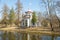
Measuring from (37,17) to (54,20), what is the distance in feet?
51.6

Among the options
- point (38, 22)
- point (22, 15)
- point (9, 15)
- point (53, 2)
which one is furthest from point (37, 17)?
point (53, 2)

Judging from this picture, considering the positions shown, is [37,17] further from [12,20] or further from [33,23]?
[12,20]

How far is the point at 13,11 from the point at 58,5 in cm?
2256

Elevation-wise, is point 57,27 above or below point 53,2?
below

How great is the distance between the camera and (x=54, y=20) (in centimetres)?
4669

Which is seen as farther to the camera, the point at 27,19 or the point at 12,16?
the point at 27,19

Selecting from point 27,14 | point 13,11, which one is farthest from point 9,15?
point 27,14

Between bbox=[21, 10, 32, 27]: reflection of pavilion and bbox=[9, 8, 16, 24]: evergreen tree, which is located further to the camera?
bbox=[9, 8, 16, 24]: evergreen tree

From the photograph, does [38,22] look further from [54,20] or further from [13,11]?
[54,20]

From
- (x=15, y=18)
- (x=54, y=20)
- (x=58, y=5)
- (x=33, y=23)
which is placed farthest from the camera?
(x=15, y=18)

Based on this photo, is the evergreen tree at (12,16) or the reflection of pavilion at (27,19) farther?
the evergreen tree at (12,16)

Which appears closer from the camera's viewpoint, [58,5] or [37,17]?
[58,5]

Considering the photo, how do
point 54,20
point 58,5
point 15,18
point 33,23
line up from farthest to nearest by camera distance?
point 15,18 < point 33,23 < point 54,20 < point 58,5

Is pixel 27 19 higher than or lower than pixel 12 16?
lower
